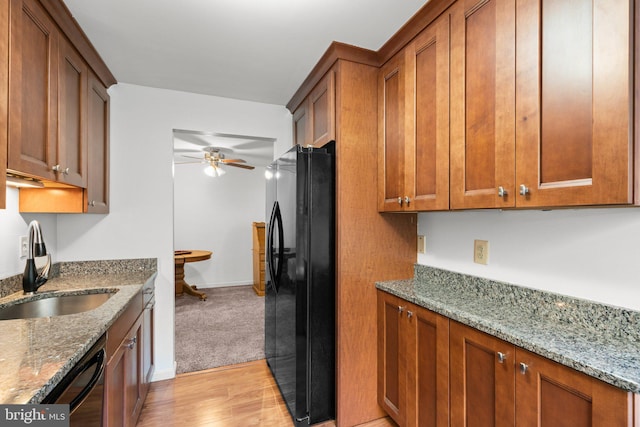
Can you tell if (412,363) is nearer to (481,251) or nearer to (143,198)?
(481,251)

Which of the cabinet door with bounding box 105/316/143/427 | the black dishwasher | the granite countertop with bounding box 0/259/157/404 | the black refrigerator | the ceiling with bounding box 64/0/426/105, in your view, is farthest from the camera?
the black refrigerator

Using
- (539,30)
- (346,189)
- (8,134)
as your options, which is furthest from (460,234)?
(8,134)

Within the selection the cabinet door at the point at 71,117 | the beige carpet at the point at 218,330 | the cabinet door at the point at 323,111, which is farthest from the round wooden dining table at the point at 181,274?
the cabinet door at the point at 323,111

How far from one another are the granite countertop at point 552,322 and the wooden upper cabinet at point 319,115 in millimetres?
1149

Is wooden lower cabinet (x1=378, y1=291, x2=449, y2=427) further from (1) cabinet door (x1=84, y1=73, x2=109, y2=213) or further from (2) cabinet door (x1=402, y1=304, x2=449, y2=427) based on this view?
(1) cabinet door (x1=84, y1=73, x2=109, y2=213)

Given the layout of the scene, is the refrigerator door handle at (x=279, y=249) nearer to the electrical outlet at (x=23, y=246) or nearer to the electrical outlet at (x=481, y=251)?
the electrical outlet at (x=481, y=251)

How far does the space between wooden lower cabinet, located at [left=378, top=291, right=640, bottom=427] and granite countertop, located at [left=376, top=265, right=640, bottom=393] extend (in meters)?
0.04

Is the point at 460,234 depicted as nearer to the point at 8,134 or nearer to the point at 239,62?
the point at 239,62

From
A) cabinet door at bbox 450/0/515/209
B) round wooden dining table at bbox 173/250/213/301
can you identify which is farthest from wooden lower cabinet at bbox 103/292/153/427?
round wooden dining table at bbox 173/250/213/301

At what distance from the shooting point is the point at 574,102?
3.32 ft

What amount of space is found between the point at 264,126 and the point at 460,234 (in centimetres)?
196

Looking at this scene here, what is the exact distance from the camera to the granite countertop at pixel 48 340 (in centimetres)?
77

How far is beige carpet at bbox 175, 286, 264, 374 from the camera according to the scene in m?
2.81

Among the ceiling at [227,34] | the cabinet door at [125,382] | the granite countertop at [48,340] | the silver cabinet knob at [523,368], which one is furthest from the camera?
the ceiling at [227,34]
